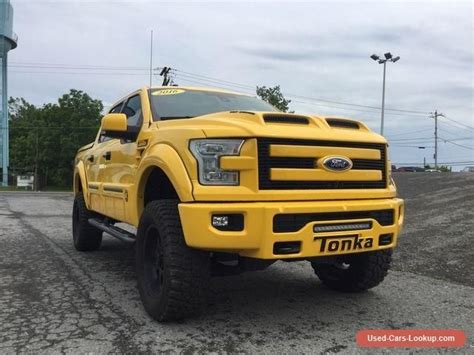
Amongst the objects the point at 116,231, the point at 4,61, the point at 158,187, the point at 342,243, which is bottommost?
the point at 116,231

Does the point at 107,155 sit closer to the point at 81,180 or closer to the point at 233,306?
the point at 81,180

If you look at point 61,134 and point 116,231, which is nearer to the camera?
point 116,231

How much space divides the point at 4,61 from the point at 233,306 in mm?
55916

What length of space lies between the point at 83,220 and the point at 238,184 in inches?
176

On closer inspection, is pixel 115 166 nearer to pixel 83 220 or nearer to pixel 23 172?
pixel 83 220

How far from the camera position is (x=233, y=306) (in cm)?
468

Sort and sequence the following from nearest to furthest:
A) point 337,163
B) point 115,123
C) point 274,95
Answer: point 337,163 → point 115,123 → point 274,95

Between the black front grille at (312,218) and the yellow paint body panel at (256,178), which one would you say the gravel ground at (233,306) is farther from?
the black front grille at (312,218)

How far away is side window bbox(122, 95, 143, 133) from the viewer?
518 cm

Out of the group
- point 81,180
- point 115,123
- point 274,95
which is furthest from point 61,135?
point 115,123

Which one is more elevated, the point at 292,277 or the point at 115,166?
the point at 115,166

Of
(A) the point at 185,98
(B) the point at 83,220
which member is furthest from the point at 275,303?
(B) the point at 83,220

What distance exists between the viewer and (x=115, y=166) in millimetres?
5793

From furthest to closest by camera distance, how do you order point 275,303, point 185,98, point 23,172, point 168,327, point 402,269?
point 23,172 → point 402,269 → point 185,98 → point 275,303 → point 168,327
